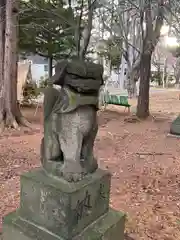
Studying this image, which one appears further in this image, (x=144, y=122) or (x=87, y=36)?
(x=144, y=122)

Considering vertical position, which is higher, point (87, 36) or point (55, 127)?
point (87, 36)

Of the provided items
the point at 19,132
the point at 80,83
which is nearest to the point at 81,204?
the point at 80,83

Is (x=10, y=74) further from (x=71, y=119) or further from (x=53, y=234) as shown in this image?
(x=53, y=234)

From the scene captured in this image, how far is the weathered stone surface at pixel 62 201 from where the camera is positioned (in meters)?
2.17

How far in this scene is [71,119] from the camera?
7.34ft

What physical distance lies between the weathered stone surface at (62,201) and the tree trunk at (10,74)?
5208mm

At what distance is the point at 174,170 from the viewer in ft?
16.2

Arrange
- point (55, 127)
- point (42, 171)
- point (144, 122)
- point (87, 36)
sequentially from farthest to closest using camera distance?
point (144, 122) → point (87, 36) → point (42, 171) → point (55, 127)

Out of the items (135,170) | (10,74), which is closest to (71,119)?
(135,170)

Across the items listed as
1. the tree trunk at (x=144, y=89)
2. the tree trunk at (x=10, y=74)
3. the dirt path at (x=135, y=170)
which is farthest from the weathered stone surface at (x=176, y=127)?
the tree trunk at (x=10, y=74)

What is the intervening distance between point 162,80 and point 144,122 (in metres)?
22.4

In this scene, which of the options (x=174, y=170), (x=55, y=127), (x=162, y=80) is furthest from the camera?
(x=162, y=80)

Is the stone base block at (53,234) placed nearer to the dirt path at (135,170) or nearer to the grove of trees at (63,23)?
the dirt path at (135,170)

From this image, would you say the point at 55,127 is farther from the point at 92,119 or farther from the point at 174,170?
the point at 174,170
